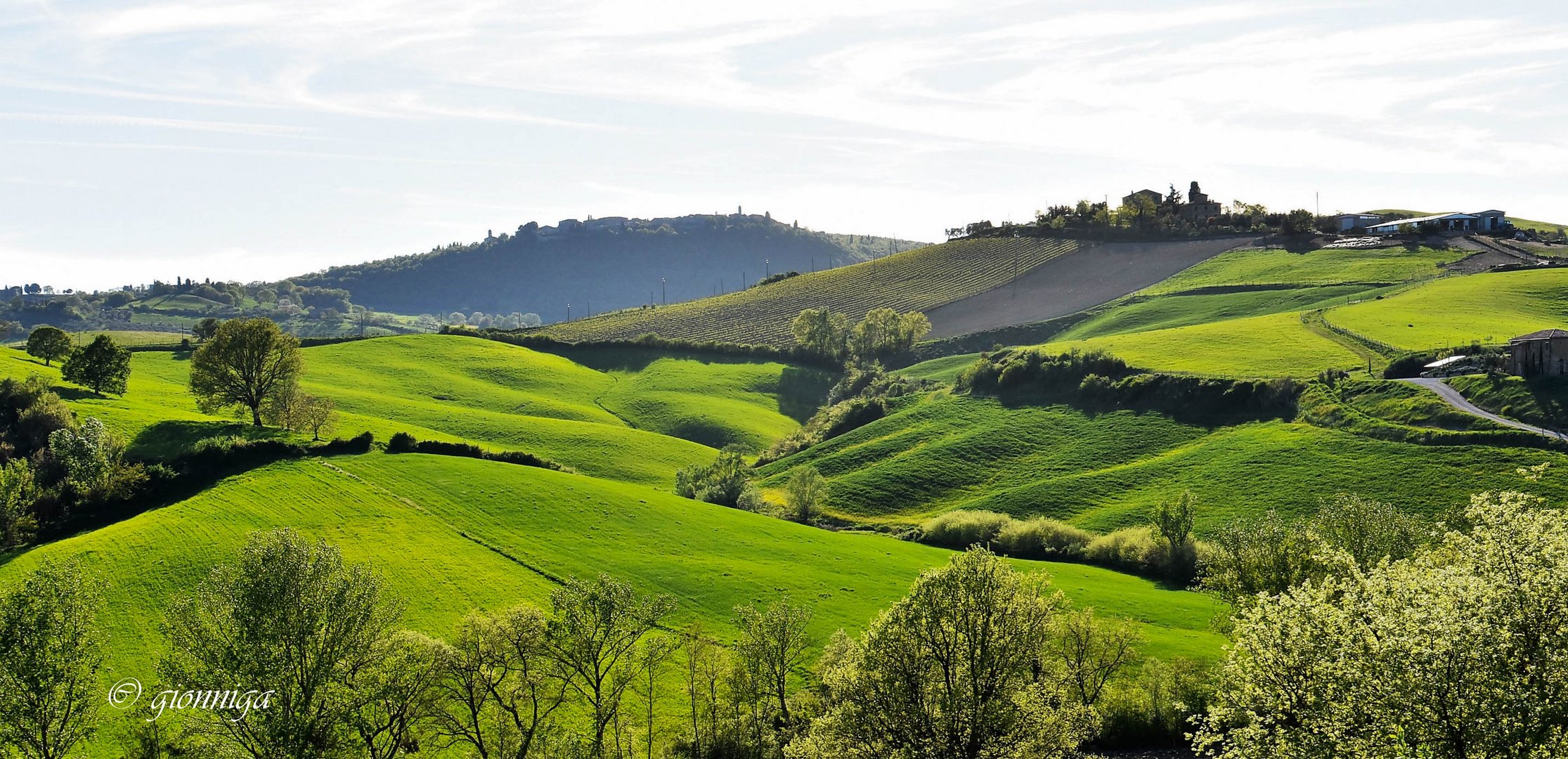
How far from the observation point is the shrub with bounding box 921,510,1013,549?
100 meters

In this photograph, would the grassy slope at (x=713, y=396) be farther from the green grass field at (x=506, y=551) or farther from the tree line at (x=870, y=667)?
the tree line at (x=870, y=667)

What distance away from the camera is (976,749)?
46469 millimetres

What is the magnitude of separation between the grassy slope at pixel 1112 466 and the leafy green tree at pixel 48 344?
299 ft

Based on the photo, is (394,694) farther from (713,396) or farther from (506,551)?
(713,396)

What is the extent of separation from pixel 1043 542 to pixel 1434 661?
6900cm

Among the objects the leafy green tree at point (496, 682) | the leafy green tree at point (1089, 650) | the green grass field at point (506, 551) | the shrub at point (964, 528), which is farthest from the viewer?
the shrub at point (964, 528)

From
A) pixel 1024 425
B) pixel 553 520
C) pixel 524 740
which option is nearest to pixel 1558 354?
pixel 1024 425

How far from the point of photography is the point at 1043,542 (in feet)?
318

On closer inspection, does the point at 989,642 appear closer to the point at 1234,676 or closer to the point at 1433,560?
the point at 1234,676

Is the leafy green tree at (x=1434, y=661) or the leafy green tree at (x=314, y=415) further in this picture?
the leafy green tree at (x=314, y=415)

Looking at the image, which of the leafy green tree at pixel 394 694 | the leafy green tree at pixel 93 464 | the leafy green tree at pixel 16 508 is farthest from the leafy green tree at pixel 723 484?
the leafy green tree at pixel 394 694

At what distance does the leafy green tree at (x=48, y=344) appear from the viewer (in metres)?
133

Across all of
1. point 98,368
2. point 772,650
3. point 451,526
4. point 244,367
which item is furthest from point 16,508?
point 772,650

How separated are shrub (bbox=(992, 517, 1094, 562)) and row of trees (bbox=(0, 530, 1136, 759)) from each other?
128 feet
